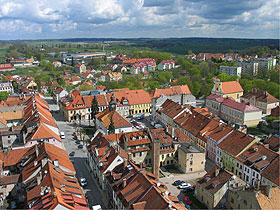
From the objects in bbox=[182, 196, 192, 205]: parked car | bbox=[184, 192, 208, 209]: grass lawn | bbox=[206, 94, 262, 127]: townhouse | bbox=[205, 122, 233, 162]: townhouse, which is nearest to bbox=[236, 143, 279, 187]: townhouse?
bbox=[205, 122, 233, 162]: townhouse

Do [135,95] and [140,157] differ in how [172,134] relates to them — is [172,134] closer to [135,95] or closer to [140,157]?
[140,157]

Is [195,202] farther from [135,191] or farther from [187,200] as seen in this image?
[135,191]

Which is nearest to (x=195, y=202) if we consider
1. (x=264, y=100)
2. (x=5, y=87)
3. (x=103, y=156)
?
(x=103, y=156)

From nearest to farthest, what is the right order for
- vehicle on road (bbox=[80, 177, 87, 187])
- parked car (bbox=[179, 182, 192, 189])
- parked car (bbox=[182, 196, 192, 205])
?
parked car (bbox=[182, 196, 192, 205]) → parked car (bbox=[179, 182, 192, 189]) → vehicle on road (bbox=[80, 177, 87, 187])

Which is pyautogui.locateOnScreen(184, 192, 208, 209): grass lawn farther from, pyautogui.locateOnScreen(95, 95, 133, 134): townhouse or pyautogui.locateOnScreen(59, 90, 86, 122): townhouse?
pyautogui.locateOnScreen(59, 90, 86, 122): townhouse

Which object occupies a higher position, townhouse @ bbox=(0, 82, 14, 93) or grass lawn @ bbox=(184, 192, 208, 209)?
townhouse @ bbox=(0, 82, 14, 93)

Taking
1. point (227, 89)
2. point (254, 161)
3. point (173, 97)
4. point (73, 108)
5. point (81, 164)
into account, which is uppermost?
point (227, 89)

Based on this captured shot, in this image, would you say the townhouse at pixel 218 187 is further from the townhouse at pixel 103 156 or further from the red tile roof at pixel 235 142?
the townhouse at pixel 103 156
